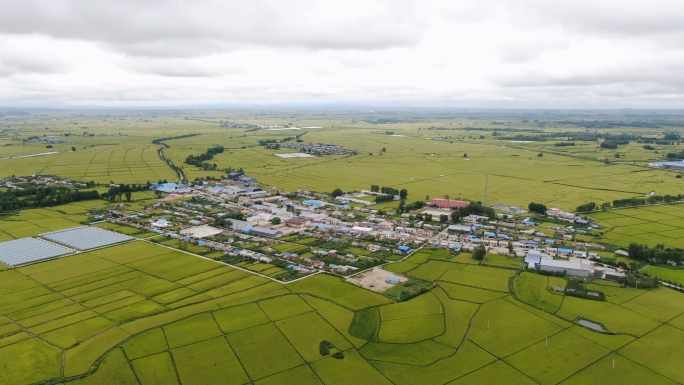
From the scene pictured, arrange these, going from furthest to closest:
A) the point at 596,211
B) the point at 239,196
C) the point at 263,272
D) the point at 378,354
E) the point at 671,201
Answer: the point at 239,196, the point at 671,201, the point at 596,211, the point at 263,272, the point at 378,354

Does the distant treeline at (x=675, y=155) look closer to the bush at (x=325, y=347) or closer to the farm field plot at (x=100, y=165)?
the farm field plot at (x=100, y=165)

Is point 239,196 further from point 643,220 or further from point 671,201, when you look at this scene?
point 671,201

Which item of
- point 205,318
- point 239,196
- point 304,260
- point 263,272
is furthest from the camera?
point 239,196

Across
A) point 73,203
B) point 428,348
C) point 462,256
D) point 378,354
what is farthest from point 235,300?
point 73,203

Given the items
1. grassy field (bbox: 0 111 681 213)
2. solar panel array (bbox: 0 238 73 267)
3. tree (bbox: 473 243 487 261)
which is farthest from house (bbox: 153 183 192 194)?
tree (bbox: 473 243 487 261)

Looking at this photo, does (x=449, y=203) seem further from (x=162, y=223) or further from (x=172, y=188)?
(x=172, y=188)

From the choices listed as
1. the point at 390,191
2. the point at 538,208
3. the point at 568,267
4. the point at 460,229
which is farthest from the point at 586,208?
the point at 390,191
